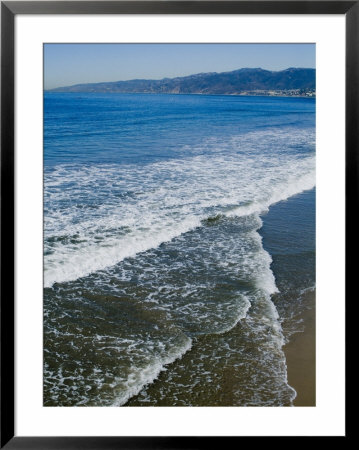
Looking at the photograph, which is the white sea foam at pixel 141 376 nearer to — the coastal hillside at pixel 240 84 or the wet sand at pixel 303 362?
the wet sand at pixel 303 362

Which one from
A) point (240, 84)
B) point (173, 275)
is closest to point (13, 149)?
point (173, 275)

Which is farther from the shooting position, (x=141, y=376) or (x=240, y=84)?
(x=240, y=84)

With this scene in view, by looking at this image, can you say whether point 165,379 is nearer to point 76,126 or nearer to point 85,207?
point 85,207

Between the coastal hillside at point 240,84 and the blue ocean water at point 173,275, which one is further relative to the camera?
the coastal hillside at point 240,84

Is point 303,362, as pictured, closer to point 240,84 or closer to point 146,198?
point 146,198

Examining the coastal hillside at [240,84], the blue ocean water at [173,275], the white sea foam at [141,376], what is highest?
the coastal hillside at [240,84]

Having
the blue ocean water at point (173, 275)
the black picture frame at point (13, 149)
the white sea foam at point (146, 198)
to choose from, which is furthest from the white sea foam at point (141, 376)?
the white sea foam at point (146, 198)

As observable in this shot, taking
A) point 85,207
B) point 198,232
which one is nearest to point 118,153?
point 85,207
